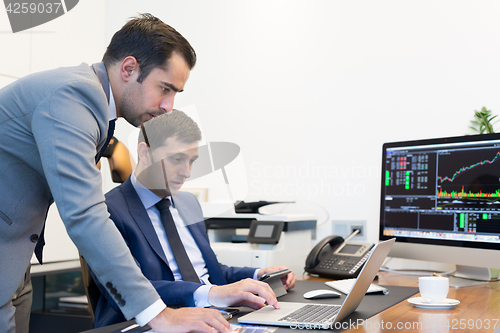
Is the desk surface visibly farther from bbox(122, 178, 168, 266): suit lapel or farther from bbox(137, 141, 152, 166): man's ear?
bbox(137, 141, 152, 166): man's ear

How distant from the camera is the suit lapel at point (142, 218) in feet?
4.00

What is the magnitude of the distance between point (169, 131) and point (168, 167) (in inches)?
5.1

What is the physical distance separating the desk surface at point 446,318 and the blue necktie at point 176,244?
354mm

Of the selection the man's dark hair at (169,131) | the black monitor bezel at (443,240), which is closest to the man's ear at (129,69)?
the man's dark hair at (169,131)

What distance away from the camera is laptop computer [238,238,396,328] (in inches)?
35.0

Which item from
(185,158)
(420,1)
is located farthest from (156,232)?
(420,1)

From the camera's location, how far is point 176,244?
1.31m

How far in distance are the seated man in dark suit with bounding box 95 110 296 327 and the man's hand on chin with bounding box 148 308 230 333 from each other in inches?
8.6

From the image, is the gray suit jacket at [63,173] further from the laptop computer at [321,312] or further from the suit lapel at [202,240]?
the suit lapel at [202,240]

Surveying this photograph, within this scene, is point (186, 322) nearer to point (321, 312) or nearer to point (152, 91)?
point (321, 312)

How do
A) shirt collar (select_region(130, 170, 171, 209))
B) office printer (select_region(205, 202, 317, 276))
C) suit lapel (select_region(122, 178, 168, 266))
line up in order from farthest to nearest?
office printer (select_region(205, 202, 317, 276)) < shirt collar (select_region(130, 170, 171, 209)) < suit lapel (select_region(122, 178, 168, 266))

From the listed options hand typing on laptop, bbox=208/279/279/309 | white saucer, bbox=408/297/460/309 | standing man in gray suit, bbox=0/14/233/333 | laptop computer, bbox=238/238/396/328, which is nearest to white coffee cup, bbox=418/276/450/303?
white saucer, bbox=408/297/460/309

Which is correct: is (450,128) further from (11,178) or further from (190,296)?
(11,178)

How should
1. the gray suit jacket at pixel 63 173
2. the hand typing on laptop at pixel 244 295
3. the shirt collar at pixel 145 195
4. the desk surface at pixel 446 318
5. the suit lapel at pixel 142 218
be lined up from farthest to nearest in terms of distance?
the shirt collar at pixel 145 195 < the suit lapel at pixel 142 218 < the hand typing on laptop at pixel 244 295 < the desk surface at pixel 446 318 < the gray suit jacket at pixel 63 173
